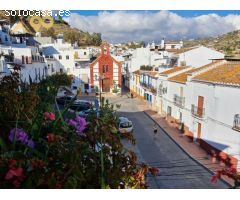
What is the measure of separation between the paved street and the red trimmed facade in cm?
1619

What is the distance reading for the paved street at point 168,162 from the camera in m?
12.1

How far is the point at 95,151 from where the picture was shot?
95.0 inches

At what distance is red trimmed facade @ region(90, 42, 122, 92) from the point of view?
122 feet

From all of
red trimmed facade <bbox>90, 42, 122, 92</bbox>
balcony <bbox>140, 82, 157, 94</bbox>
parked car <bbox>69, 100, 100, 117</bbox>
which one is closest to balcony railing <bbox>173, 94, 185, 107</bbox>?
balcony <bbox>140, 82, 157, 94</bbox>

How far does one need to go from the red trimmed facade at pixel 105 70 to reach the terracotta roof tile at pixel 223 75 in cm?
2053

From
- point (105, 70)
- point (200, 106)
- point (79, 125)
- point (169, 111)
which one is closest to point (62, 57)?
point (105, 70)

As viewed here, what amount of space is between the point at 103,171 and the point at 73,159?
0.86 feet

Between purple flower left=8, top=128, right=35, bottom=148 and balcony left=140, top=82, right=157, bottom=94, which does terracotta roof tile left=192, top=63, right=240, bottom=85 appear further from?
purple flower left=8, top=128, right=35, bottom=148

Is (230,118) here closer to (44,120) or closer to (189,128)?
(189,128)

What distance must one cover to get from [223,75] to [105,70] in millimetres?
23868

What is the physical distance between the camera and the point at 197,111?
17.9 m

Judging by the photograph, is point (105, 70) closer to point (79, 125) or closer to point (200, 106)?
point (200, 106)

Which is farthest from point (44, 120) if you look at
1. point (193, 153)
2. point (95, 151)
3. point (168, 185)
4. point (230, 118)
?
point (193, 153)

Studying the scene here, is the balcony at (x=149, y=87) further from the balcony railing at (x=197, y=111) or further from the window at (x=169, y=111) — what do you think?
the balcony railing at (x=197, y=111)
